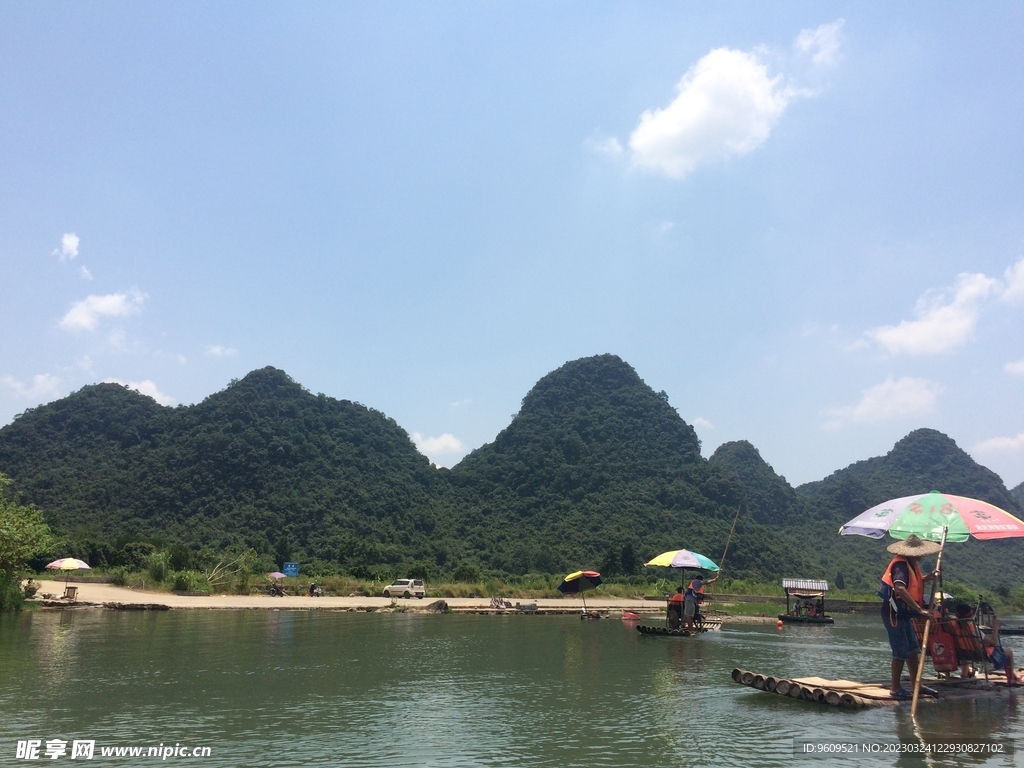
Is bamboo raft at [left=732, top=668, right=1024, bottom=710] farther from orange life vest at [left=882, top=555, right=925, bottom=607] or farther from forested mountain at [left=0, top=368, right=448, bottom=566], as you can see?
forested mountain at [left=0, top=368, right=448, bottom=566]

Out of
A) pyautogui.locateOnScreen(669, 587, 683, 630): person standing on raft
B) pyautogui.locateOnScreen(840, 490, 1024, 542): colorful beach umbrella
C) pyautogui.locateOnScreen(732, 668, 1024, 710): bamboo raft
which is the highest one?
pyautogui.locateOnScreen(840, 490, 1024, 542): colorful beach umbrella

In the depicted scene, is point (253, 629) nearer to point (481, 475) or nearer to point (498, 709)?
point (498, 709)

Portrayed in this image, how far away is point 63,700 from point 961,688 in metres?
14.5

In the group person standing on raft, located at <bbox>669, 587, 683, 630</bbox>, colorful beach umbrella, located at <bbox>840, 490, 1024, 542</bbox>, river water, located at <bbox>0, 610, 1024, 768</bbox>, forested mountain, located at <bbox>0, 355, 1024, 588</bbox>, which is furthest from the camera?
forested mountain, located at <bbox>0, 355, 1024, 588</bbox>

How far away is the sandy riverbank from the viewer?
3287cm

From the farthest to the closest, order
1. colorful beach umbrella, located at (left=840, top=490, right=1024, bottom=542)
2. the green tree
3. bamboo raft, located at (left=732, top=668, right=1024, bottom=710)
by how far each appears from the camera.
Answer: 1. the green tree
2. colorful beach umbrella, located at (left=840, top=490, right=1024, bottom=542)
3. bamboo raft, located at (left=732, top=668, right=1024, bottom=710)

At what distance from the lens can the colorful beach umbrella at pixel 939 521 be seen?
1075 centimetres

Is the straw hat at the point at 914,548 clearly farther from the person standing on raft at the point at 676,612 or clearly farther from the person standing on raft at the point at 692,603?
the person standing on raft at the point at 676,612

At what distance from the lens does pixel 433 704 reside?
38.8 ft

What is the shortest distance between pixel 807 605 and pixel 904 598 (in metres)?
31.7

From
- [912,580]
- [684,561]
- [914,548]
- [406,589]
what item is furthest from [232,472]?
[914,548]
